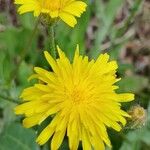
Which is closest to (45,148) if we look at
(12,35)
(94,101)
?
(94,101)

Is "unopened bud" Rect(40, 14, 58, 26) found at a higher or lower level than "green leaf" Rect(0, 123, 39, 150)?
higher

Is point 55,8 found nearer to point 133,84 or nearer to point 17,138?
point 17,138

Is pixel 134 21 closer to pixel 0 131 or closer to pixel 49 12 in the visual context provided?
pixel 0 131

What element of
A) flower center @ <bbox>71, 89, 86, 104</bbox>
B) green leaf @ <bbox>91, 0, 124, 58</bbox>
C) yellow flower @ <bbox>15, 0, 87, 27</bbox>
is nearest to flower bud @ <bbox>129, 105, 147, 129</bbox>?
flower center @ <bbox>71, 89, 86, 104</bbox>

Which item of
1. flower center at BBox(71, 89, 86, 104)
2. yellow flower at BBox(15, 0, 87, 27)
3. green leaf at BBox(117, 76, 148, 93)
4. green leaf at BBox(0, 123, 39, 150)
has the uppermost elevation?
yellow flower at BBox(15, 0, 87, 27)

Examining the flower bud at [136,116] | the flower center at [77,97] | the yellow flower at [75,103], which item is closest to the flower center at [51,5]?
the yellow flower at [75,103]

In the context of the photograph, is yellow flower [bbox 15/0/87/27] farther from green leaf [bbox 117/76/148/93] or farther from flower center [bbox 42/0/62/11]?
green leaf [bbox 117/76/148/93]
